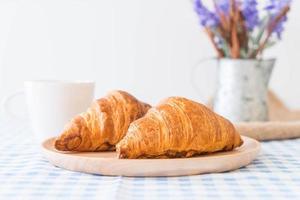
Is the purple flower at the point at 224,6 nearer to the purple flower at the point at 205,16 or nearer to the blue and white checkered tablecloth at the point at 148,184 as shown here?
the purple flower at the point at 205,16

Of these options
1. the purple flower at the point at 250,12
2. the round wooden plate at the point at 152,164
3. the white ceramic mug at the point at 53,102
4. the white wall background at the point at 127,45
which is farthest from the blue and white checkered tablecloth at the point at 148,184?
the white wall background at the point at 127,45

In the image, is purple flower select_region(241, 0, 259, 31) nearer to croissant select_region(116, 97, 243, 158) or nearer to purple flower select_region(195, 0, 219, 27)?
purple flower select_region(195, 0, 219, 27)

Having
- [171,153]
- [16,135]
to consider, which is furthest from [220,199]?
[16,135]

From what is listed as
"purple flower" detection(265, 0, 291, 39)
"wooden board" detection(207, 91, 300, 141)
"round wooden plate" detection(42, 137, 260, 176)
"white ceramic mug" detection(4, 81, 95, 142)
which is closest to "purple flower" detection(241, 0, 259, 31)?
"purple flower" detection(265, 0, 291, 39)

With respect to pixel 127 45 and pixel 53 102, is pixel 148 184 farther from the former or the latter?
pixel 127 45

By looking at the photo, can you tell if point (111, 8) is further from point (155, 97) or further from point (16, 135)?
point (16, 135)
